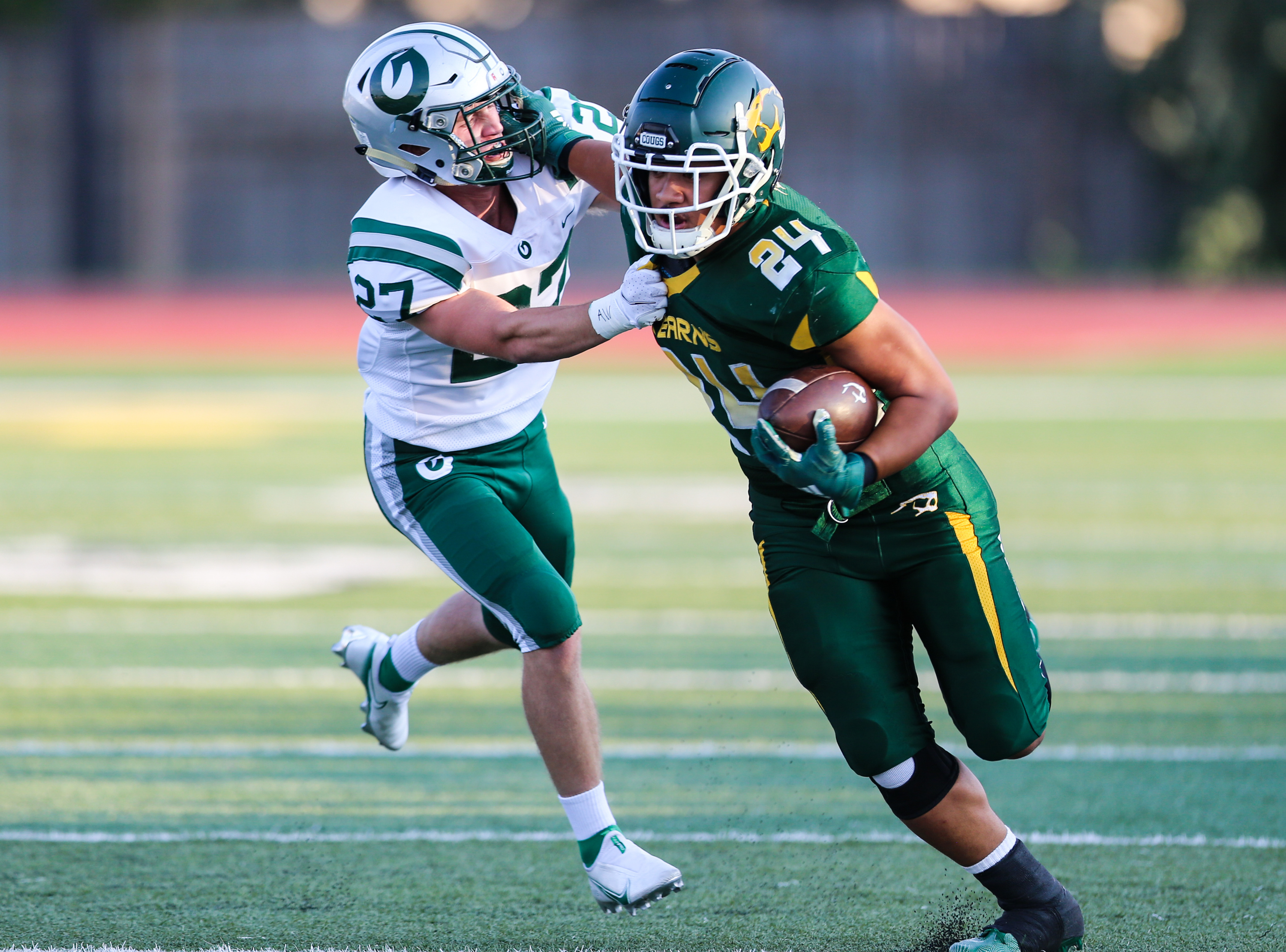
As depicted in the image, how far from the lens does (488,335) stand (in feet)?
11.5

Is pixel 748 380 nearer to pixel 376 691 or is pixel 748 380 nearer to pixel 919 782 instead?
pixel 919 782

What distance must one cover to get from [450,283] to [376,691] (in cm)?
130

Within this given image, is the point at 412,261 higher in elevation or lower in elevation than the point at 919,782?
higher

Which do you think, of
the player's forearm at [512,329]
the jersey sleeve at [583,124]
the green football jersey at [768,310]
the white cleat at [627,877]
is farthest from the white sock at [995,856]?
the jersey sleeve at [583,124]

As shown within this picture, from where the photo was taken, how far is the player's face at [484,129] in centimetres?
364

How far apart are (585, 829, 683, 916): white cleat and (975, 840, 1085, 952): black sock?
64 cm

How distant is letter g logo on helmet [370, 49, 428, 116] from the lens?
3627 millimetres

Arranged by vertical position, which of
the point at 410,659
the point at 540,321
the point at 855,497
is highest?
the point at 540,321

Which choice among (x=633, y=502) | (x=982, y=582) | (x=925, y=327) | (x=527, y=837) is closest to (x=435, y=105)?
(x=982, y=582)

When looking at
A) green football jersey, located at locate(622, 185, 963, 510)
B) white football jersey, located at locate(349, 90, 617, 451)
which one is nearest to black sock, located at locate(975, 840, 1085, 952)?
green football jersey, located at locate(622, 185, 963, 510)

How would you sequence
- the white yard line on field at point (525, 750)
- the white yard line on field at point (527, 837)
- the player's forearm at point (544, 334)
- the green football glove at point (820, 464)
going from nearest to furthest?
the green football glove at point (820, 464) → the player's forearm at point (544, 334) → the white yard line on field at point (527, 837) → the white yard line on field at point (525, 750)

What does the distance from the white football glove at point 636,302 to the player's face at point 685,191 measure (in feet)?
0.45

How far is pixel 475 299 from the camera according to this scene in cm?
355

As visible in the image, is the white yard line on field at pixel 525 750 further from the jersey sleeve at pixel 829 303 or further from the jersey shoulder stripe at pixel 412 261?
the jersey sleeve at pixel 829 303
